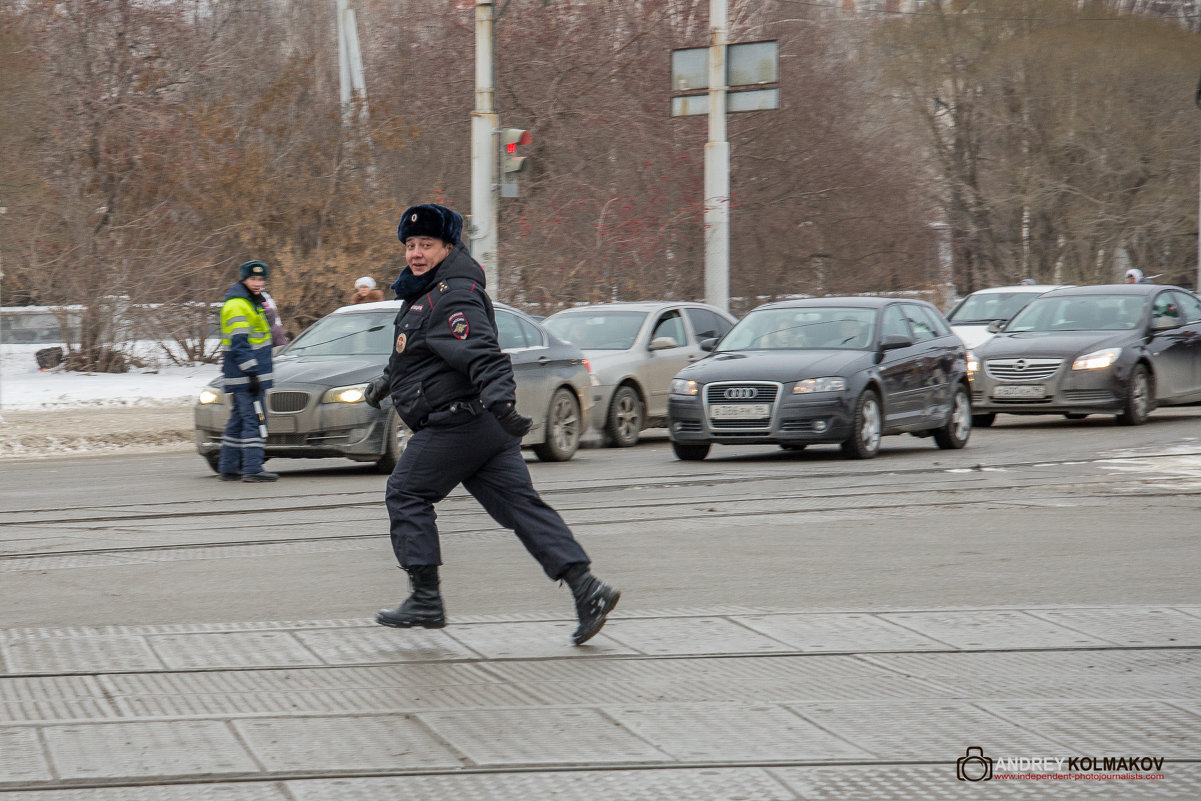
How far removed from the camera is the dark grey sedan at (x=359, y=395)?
45.9 ft

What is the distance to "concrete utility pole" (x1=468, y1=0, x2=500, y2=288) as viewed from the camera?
2141cm

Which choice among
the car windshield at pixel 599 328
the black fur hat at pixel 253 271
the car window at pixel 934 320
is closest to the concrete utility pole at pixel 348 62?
the car windshield at pixel 599 328

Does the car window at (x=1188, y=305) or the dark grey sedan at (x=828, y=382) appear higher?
the car window at (x=1188, y=305)

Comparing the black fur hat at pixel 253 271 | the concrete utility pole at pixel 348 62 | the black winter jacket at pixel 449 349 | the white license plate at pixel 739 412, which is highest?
Result: the concrete utility pole at pixel 348 62

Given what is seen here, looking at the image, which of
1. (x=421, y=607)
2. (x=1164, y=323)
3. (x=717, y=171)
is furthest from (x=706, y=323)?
(x=421, y=607)

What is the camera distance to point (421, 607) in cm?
675

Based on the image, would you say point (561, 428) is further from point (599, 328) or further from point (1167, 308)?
point (1167, 308)

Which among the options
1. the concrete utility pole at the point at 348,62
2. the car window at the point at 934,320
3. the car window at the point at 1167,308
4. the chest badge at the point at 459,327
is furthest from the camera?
the concrete utility pole at the point at 348,62

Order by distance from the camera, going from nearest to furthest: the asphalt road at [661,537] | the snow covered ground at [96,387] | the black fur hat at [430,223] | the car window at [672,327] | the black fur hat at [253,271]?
the black fur hat at [430,223]
the asphalt road at [661,537]
the black fur hat at [253,271]
the car window at [672,327]
the snow covered ground at [96,387]

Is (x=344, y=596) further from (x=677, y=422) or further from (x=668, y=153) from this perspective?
(x=668, y=153)

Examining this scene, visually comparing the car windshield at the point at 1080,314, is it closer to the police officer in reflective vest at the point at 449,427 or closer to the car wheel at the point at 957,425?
the car wheel at the point at 957,425

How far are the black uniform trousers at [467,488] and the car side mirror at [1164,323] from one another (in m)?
15.2

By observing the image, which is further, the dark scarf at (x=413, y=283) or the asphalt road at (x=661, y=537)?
the asphalt road at (x=661, y=537)

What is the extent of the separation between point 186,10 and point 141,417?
12442mm
